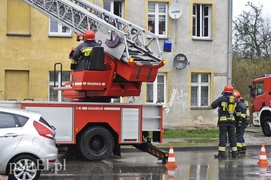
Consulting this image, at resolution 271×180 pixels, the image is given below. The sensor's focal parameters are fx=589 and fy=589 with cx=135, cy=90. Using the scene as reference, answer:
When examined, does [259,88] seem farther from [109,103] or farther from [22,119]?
[22,119]

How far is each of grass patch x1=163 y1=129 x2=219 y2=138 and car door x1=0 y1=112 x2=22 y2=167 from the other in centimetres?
1242

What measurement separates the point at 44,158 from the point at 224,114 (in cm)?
642

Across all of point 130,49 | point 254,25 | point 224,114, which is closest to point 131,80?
point 130,49

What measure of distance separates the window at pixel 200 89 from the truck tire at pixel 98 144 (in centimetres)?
1217

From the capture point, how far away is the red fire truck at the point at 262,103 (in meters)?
24.9

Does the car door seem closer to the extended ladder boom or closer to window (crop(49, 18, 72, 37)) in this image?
the extended ladder boom

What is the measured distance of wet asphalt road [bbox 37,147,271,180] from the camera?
1249cm

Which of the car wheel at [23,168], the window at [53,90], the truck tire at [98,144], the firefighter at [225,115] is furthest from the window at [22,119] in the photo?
the window at [53,90]

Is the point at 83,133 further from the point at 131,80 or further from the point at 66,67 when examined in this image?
the point at 66,67

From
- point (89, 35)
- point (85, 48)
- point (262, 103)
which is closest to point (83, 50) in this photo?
point (85, 48)

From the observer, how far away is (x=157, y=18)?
26172 mm

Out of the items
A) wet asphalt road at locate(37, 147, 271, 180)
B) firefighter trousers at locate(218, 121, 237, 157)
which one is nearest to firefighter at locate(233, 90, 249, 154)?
wet asphalt road at locate(37, 147, 271, 180)

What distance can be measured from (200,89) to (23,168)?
16834mm

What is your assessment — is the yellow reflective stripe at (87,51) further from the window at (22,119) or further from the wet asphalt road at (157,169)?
the window at (22,119)
